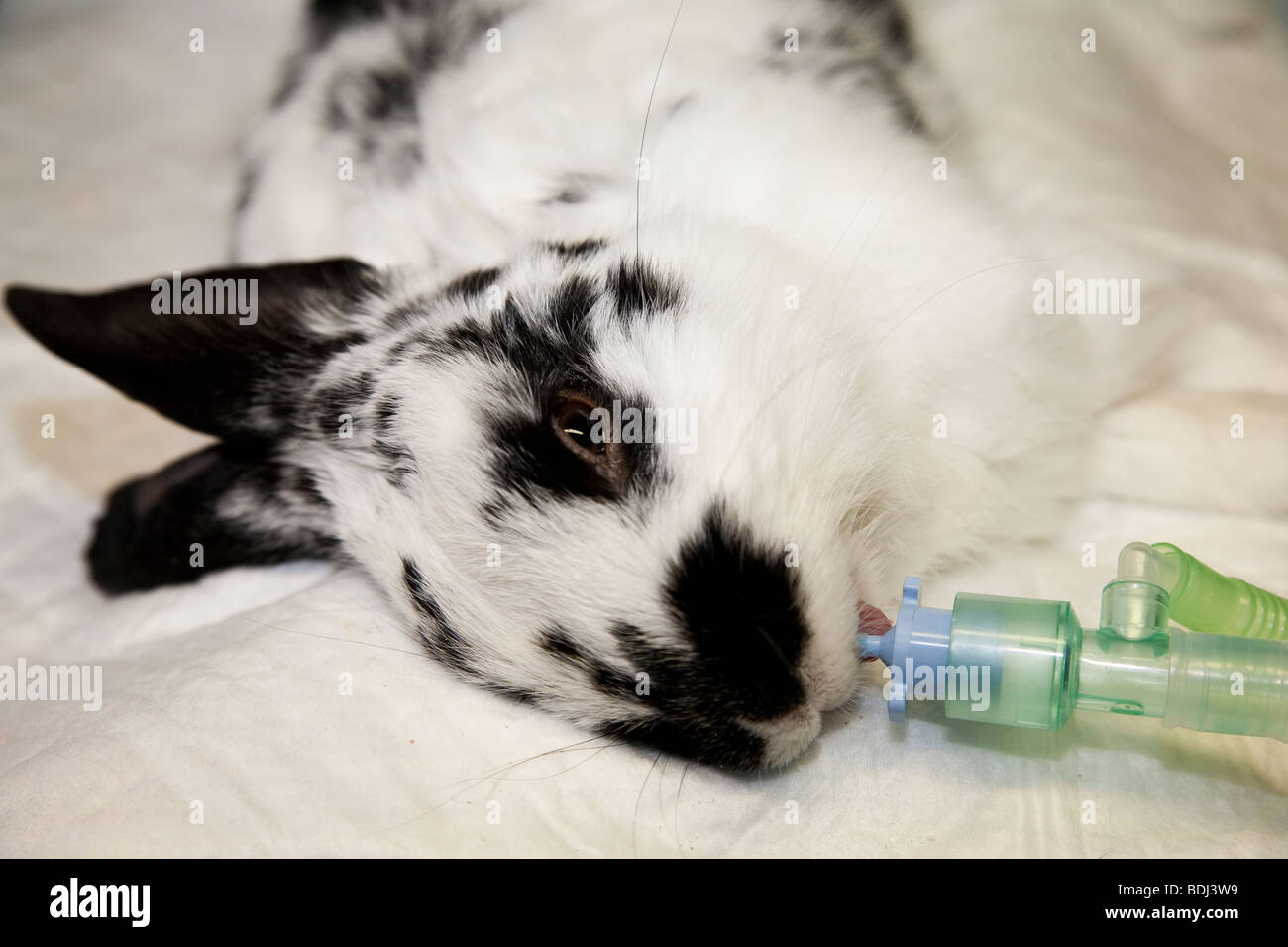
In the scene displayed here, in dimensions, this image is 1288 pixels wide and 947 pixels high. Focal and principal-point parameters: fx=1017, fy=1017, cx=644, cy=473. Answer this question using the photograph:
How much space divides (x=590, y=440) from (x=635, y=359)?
0.44 ft

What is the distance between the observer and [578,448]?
145 cm

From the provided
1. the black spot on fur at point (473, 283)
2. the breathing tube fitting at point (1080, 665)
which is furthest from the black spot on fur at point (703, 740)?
the black spot on fur at point (473, 283)

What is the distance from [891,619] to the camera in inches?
65.5

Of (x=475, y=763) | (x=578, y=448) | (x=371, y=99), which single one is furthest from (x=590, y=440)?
(x=371, y=99)

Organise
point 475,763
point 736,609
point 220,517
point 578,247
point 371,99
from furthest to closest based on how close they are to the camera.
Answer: point 371,99, point 220,517, point 578,247, point 475,763, point 736,609

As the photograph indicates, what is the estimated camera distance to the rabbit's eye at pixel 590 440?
1417mm

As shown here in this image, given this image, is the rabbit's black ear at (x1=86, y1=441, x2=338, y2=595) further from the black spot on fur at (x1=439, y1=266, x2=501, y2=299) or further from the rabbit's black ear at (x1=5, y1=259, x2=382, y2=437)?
the black spot on fur at (x1=439, y1=266, x2=501, y2=299)

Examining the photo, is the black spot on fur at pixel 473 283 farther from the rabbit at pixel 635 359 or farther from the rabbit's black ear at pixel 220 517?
the rabbit's black ear at pixel 220 517

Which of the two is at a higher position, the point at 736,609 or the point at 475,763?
the point at 736,609

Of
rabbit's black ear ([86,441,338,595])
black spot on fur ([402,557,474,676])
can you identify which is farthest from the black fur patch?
black spot on fur ([402,557,474,676])

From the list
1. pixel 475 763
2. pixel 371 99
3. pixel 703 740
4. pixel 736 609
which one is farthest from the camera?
pixel 371 99

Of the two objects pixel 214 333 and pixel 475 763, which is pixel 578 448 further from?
pixel 214 333

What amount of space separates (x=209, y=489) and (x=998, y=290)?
4.87 feet

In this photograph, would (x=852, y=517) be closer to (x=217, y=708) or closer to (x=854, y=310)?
(x=854, y=310)
